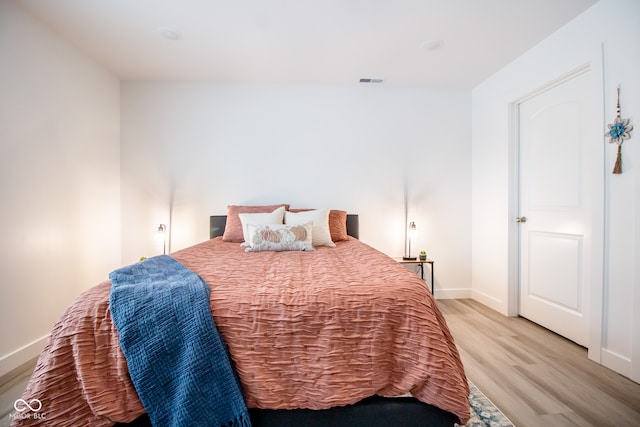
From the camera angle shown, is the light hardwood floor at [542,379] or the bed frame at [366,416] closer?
the bed frame at [366,416]

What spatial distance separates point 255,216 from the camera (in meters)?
2.51

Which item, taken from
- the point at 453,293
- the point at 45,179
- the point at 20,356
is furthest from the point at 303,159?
the point at 20,356

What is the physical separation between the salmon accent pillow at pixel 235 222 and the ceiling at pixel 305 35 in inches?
55.8

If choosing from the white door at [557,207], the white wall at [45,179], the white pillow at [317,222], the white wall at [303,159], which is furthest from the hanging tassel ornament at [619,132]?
the white wall at [45,179]

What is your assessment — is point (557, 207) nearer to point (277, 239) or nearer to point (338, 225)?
point (338, 225)

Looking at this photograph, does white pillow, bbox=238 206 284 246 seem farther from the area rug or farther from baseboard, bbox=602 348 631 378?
baseboard, bbox=602 348 631 378

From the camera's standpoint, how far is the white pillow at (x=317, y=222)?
242cm

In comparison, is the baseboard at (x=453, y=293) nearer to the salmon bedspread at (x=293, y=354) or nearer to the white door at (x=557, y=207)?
the white door at (x=557, y=207)

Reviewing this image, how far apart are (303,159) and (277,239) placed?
1.28m

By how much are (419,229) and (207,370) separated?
276 centimetres

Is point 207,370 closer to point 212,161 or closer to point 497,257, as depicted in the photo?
point 212,161

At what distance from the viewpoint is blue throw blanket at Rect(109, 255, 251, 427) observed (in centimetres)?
90

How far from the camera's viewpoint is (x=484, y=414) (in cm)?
131

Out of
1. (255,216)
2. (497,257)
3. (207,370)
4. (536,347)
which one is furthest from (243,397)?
(497,257)
